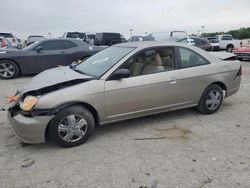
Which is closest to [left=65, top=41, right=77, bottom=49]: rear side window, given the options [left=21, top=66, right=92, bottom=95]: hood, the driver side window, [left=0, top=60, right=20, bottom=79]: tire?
[left=0, top=60, right=20, bottom=79]: tire

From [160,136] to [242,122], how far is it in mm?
1677

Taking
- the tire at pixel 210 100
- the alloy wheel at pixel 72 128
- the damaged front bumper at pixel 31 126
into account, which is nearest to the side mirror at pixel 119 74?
the alloy wheel at pixel 72 128

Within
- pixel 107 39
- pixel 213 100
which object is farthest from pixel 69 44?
pixel 107 39

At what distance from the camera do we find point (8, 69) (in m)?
9.05

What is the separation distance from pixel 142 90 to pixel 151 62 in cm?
62

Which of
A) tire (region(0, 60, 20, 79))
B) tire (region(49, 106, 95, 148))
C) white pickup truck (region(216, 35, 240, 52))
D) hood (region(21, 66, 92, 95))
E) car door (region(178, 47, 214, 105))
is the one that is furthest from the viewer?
white pickup truck (region(216, 35, 240, 52))

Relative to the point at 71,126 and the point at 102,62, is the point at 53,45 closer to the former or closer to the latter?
the point at 102,62

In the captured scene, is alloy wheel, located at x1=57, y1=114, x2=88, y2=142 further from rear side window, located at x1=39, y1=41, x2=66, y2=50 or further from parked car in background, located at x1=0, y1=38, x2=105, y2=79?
rear side window, located at x1=39, y1=41, x2=66, y2=50

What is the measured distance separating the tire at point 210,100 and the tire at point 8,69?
686 cm

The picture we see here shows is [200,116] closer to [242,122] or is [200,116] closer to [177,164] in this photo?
[242,122]

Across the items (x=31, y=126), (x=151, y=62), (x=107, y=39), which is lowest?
(x=31, y=126)

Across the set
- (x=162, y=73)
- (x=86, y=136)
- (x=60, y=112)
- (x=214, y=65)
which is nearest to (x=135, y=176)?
(x=86, y=136)

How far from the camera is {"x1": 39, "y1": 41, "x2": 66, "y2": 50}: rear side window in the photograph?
9508 millimetres

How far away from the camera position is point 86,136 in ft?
12.3
